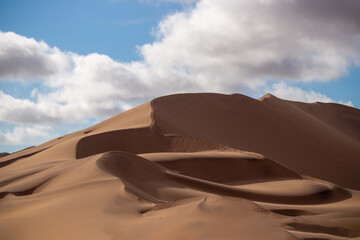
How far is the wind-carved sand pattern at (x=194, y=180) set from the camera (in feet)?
17.7

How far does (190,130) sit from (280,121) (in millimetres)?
6500

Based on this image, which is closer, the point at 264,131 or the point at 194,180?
the point at 194,180

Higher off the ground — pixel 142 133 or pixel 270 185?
pixel 142 133

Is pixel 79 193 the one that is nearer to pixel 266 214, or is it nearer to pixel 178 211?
pixel 178 211

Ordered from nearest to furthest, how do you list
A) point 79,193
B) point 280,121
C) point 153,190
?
point 79,193
point 153,190
point 280,121

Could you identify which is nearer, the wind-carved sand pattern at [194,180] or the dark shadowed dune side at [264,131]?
the wind-carved sand pattern at [194,180]

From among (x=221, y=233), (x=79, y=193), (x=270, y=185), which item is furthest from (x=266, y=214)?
(x=270, y=185)

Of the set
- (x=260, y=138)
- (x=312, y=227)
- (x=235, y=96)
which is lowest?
(x=312, y=227)

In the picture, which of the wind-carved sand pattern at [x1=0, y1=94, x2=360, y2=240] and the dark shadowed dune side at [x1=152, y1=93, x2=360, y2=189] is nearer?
the wind-carved sand pattern at [x1=0, y1=94, x2=360, y2=240]

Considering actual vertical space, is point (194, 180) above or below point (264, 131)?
below

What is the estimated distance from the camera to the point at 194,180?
10500mm

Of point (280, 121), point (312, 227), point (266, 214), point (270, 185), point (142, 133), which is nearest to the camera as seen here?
point (266, 214)

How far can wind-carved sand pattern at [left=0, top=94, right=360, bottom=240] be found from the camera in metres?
5.39

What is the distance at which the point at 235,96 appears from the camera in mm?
24188
